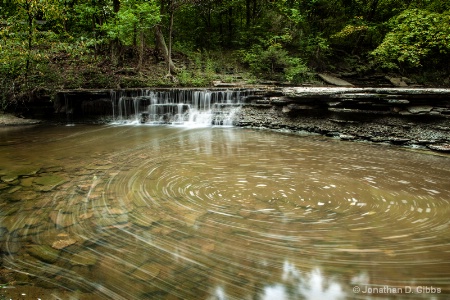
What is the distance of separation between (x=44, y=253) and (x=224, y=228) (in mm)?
1625

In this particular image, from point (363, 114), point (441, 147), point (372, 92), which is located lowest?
point (441, 147)

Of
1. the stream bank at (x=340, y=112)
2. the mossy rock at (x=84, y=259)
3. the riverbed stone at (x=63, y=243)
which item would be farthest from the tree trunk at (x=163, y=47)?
the mossy rock at (x=84, y=259)

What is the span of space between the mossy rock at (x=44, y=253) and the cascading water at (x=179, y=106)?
823 centimetres

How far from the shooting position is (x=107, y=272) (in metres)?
2.04

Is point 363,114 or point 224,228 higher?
point 363,114

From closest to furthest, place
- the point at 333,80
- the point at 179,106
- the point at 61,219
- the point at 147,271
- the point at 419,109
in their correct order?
the point at 147,271 → the point at 61,219 → the point at 419,109 → the point at 179,106 → the point at 333,80

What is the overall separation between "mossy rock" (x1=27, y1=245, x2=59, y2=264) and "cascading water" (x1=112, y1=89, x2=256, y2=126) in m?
8.23

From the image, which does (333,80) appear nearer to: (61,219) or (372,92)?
(372,92)

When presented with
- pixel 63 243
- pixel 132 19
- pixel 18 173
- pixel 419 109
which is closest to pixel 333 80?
pixel 419 109

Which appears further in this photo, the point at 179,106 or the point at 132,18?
the point at 179,106

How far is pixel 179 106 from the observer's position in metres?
10.9

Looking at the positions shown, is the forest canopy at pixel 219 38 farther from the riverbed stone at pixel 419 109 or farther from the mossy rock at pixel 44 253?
the mossy rock at pixel 44 253

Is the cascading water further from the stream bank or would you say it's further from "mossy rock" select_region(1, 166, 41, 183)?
"mossy rock" select_region(1, 166, 41, 183)

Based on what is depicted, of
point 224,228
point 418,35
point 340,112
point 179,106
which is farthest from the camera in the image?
point 179,106
